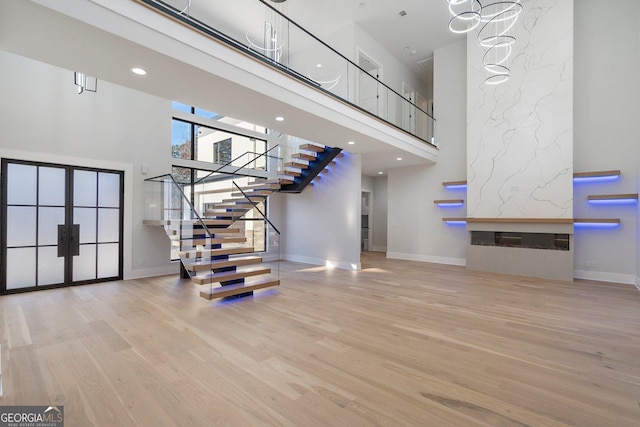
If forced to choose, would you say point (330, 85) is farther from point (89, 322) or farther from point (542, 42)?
point (89, 322)

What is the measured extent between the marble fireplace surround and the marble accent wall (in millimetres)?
189

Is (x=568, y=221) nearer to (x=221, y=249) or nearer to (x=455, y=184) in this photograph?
(x=455, y=184)

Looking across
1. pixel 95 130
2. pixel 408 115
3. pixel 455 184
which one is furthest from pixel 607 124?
pixel 95 130

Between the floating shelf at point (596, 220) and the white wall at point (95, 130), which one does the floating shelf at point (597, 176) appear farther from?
the white wall at point (95, 130)

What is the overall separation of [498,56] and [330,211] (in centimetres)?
581

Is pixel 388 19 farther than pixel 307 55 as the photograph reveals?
No

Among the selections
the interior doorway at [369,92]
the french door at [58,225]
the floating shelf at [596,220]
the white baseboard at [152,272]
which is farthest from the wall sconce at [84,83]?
the floating shelf at [596,220]

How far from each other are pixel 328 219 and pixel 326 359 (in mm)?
5851

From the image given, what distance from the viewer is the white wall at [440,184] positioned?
870 cm

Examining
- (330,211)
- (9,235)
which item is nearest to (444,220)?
(330,211)

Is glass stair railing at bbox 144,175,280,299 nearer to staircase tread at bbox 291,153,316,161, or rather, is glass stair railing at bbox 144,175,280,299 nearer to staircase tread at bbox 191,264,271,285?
staircase tread at bbox 191,264,271,285

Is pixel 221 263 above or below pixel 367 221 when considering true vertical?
below

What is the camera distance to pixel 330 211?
851 cm

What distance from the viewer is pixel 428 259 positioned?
30.2ft
